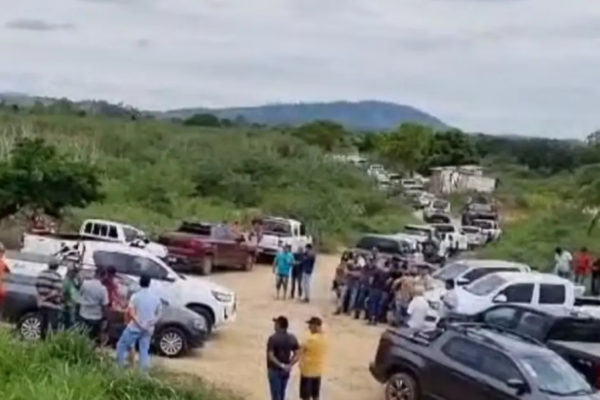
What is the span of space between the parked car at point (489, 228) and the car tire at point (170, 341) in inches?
1268

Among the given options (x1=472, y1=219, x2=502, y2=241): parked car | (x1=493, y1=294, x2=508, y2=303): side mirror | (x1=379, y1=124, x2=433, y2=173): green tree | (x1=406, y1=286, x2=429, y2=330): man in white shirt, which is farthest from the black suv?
(x1=379, y1=124, x2=433, y2=173): green tree

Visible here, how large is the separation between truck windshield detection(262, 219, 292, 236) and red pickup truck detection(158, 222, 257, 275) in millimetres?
2286

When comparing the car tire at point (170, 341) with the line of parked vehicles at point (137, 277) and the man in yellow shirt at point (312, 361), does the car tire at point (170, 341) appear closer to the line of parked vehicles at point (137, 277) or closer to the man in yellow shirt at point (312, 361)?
the line of parked vehicles at point (137, 277)

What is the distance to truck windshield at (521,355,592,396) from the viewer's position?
1459 cm

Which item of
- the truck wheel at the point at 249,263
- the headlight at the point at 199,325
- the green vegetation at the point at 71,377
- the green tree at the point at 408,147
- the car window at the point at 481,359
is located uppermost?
the green tree at the point at 408,147

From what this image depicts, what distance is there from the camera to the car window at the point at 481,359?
587 inches

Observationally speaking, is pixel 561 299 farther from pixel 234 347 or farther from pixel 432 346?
pixel 432 346

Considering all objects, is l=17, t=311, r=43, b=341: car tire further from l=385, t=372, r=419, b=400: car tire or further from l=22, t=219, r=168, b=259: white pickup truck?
l=22, t=219, r=168, b=259: white pickup truck

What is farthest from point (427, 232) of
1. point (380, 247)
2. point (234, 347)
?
point (234, 347)

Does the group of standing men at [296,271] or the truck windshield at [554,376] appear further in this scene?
the group of standing men at [296,271]

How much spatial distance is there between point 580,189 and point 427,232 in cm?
606

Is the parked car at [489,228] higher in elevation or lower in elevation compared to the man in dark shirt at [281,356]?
lower

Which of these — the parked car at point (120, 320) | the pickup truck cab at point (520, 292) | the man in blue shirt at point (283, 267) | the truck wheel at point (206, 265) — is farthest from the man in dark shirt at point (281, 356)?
the truck wheel at point (206, 265)

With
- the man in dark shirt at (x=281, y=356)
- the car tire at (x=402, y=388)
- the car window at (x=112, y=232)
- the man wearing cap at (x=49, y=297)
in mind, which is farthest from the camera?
the car window at (x=112, y=232)
